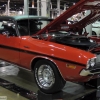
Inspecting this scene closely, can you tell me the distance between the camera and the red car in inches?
139

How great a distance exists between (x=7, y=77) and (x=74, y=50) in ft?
7.11

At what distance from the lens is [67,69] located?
140 inches

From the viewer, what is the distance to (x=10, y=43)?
453cm

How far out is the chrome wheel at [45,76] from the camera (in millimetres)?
3888

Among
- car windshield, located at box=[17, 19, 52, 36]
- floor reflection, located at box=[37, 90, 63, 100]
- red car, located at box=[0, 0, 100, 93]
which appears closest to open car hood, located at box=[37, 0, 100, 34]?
red car, located at box=[0, 0, 100, 93]

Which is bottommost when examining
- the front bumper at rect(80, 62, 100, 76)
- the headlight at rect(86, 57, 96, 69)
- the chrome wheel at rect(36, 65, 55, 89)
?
the chrome wheel at rect(36, 65, 55, 89)

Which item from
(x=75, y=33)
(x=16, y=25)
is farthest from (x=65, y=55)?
(x=75, y=33)

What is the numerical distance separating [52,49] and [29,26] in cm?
119

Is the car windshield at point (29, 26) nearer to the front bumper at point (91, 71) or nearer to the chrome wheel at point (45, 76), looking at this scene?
the chrome wheel at point (45, 76)

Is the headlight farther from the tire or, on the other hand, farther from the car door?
the car door

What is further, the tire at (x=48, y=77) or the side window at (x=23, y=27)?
the side window at (x=23, y=27)

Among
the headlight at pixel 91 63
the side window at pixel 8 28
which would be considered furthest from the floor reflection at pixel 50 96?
the side window at pixel 8 28

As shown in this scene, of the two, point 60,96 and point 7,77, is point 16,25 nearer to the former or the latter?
point 7,77

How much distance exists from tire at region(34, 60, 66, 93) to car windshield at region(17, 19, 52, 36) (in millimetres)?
872
